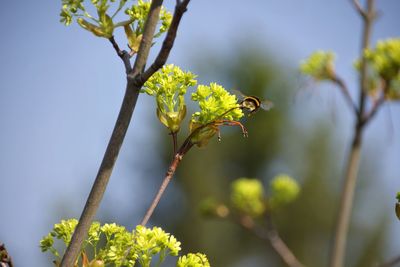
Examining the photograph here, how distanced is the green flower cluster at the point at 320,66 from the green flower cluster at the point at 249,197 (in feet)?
1.50

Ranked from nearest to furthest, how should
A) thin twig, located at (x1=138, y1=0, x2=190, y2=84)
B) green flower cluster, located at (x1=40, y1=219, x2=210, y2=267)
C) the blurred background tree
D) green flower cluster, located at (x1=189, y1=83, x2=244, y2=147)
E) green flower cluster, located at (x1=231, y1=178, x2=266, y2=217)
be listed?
thin twig, located at (x1=138, y1=0, x2=190, y2=84)
green flower cluster, located at (x1=40, y1=219, x2=210, y2=267)
green flower cluster, located at (x1=189, y1=83, x2=244, y2=147)
green flower cluster, located at (x1=231, y1=178, x2=266, y2=217)
the blurred background tree

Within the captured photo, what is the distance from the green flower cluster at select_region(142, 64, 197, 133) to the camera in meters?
1.13

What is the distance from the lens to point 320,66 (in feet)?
4.67

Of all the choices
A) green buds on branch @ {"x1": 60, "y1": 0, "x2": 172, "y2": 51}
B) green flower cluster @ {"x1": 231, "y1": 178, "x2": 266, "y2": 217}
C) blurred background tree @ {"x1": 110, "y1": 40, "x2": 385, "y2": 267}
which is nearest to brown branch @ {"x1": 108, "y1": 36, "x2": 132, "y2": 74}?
green buds on branch @ {"x1": 60, "y1": 0, "x2": 172, "y2": 51}

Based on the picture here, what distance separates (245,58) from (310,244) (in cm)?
533

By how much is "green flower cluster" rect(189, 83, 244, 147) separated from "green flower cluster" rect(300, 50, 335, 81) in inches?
12.2

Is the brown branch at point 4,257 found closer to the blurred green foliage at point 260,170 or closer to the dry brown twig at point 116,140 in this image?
the dry brown twig at point 116,140

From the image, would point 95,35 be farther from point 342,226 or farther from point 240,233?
point 240,233

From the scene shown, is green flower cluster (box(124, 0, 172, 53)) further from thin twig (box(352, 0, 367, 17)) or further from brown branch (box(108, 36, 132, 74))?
thin twig (box(352, 0, 367, 17))

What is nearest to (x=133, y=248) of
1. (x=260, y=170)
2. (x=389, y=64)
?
(x=389, y=64)

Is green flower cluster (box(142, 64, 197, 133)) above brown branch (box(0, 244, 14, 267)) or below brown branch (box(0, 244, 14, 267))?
above

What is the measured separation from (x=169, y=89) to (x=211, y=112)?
8 cm

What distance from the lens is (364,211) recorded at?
1691 cm

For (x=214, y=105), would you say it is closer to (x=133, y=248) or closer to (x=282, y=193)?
(x=133, y=248)
